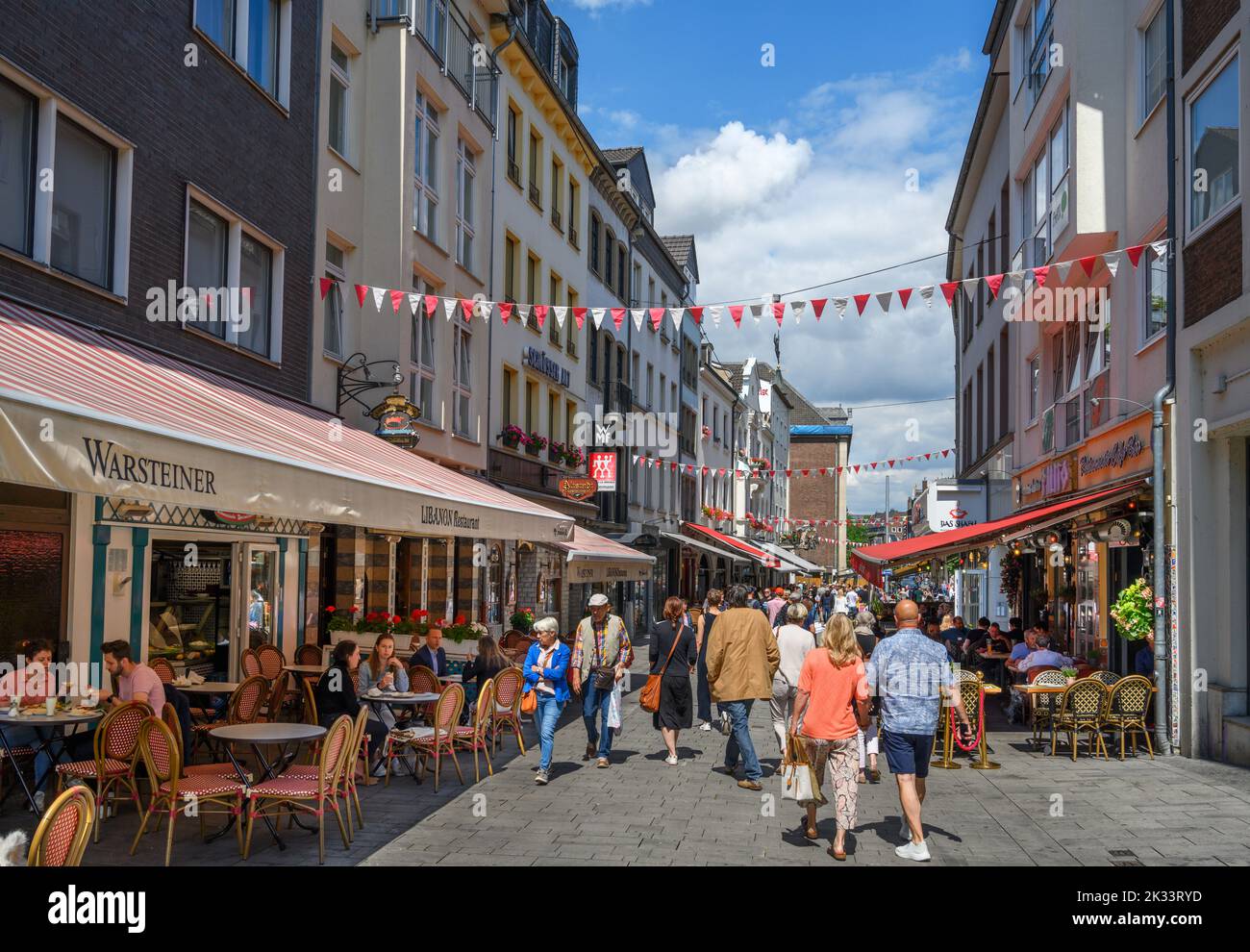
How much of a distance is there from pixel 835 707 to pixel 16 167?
8008mm

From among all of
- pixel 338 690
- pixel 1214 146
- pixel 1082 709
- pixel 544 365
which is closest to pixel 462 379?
pixel 544 365

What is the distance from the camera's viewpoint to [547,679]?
35.7ft

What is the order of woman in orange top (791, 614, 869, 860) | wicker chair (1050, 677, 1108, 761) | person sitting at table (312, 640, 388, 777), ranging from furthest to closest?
1. wicker chair (1050, 677, 1108, 761)
2. person sitting at table (312, 640, 388, 777)
3. woman in orange top (791, 614, 869, 860)

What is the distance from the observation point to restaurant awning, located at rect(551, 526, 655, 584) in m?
17.8

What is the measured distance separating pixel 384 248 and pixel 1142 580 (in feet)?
37.7

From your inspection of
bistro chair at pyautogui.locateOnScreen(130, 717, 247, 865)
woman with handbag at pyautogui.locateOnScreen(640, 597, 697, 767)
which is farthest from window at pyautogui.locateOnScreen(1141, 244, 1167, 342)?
bistro chair at pyautogui.locateOnScreen(130, 717, 247, 865)

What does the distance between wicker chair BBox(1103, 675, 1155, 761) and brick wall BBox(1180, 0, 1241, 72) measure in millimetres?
6845

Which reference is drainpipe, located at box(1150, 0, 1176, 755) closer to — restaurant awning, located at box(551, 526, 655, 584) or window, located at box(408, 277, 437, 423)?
restaurant awning, located at box(551, 526, 655, 584)

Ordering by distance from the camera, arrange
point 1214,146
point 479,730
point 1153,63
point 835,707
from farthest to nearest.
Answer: point 1153,63, point 1214,146, point 479,730, point 835,707

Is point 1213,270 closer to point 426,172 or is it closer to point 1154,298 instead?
point 1154,298

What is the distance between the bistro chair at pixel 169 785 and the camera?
23.4 ft
